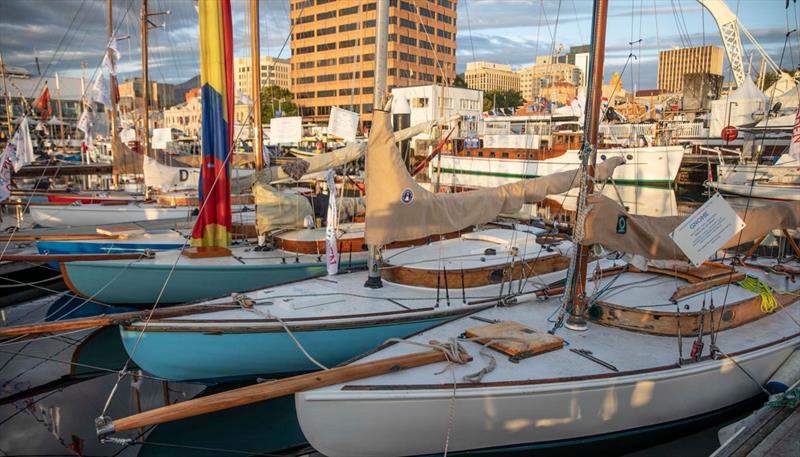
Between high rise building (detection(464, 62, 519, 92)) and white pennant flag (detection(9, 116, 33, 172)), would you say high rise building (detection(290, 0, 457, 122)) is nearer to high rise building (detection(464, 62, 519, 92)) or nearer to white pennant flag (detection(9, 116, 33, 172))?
high rise building (detection(464, 62, 519, 92))

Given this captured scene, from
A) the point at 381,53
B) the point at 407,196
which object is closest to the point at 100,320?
the point at 407,196

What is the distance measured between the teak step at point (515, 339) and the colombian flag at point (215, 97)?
6.77 meters

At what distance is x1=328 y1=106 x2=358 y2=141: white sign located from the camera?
1197 centimetres

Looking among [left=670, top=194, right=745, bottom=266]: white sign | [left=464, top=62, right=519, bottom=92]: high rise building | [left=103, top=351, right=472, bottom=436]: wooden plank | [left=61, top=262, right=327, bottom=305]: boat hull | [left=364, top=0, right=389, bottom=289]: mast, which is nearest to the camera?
[left=103, top=351, right=472, bottom=436]: wooden plank

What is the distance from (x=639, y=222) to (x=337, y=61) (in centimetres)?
7254

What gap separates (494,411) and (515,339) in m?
1.39

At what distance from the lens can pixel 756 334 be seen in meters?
8.28

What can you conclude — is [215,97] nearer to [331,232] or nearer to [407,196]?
[331,232]

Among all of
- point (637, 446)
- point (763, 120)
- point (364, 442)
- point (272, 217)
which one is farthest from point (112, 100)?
point (763, 120)

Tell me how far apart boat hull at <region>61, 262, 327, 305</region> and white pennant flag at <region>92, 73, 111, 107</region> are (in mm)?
12528

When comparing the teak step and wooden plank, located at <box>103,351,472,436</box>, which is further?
the teak step

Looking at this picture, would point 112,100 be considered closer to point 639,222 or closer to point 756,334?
point 639,222

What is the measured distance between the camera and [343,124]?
12.1m

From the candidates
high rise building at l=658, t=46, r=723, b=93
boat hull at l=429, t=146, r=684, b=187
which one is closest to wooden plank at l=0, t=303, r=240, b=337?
boat hull at l=429, t=146, r=684, b=187
